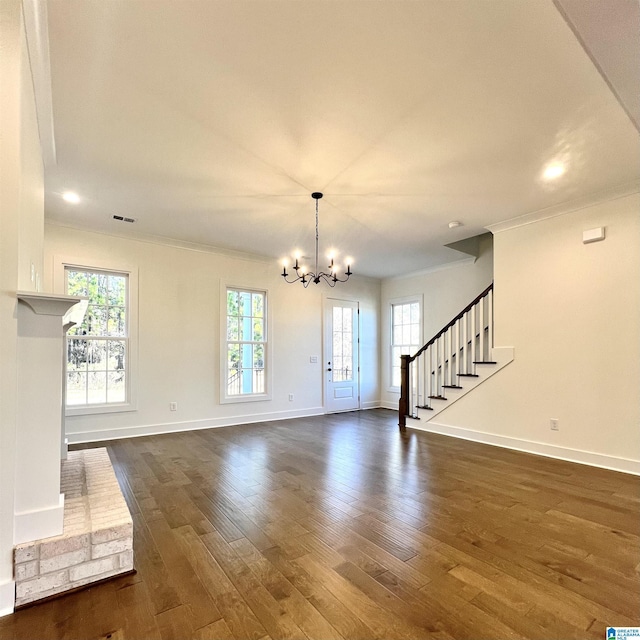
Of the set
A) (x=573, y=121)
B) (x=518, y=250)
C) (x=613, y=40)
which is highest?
(x=573, y=121)

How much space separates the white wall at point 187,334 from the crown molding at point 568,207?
3.48 meters

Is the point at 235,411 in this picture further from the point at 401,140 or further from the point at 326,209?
the point at 401,140

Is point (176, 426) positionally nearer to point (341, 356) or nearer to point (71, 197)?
point (71, 197)

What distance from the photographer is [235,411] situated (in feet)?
19.1

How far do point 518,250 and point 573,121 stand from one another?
2.14 meters

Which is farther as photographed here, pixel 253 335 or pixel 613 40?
pixel 253 335

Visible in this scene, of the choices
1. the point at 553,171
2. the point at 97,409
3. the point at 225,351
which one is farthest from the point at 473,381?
the point at 97,409

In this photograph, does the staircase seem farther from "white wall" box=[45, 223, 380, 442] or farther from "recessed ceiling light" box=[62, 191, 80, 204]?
"recessed ceiling light" box=[62, 191, 80, 204]

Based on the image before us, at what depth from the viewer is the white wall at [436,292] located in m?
5.97

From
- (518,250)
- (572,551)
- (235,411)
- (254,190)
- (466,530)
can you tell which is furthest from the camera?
(235,411)

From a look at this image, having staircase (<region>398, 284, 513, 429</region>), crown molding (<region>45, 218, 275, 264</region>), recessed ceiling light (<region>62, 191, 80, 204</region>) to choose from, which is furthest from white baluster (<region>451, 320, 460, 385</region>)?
recessed ceiling light (<region>62, 191, 80, 204</region>)

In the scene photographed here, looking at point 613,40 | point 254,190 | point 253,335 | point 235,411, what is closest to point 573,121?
point 613,40

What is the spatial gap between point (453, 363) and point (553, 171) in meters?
3.01

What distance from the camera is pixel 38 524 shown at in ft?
5.66
